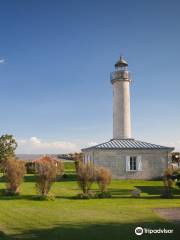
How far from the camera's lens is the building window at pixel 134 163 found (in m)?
35.6

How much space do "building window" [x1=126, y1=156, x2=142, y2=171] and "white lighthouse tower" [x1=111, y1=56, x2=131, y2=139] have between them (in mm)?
A: 4906

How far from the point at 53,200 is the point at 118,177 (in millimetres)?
15532

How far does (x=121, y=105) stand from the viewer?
40.9m

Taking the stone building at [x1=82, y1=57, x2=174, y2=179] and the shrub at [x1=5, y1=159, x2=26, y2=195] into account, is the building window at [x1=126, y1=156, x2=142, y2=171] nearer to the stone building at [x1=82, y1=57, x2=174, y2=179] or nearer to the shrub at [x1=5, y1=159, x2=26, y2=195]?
the stone building at [x1=82, y1=57, x2=174, y2=179]

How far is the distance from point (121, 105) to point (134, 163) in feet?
23.5

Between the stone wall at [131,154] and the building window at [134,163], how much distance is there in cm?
26

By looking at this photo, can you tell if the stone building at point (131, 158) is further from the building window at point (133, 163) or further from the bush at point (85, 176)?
the bush at point (85, 176)

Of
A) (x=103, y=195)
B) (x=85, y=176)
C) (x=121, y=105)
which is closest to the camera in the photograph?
(x=103, y=195)

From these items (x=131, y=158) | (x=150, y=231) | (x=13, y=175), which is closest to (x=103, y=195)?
(x=13, y=175)

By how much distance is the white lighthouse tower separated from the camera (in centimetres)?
4075

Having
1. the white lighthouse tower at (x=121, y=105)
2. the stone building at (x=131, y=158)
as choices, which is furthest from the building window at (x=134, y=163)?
the white lighthouse tower at (x=121, y=105)

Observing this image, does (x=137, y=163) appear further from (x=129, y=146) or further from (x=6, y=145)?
(x=6, y=145)

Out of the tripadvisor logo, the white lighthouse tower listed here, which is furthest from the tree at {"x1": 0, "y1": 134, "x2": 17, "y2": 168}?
the tripadvisor logo

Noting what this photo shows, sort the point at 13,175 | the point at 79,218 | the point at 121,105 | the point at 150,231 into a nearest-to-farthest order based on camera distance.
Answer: the point at 150,231 < the point at 79,218 < the point at 13,175 < the point at 121,105
